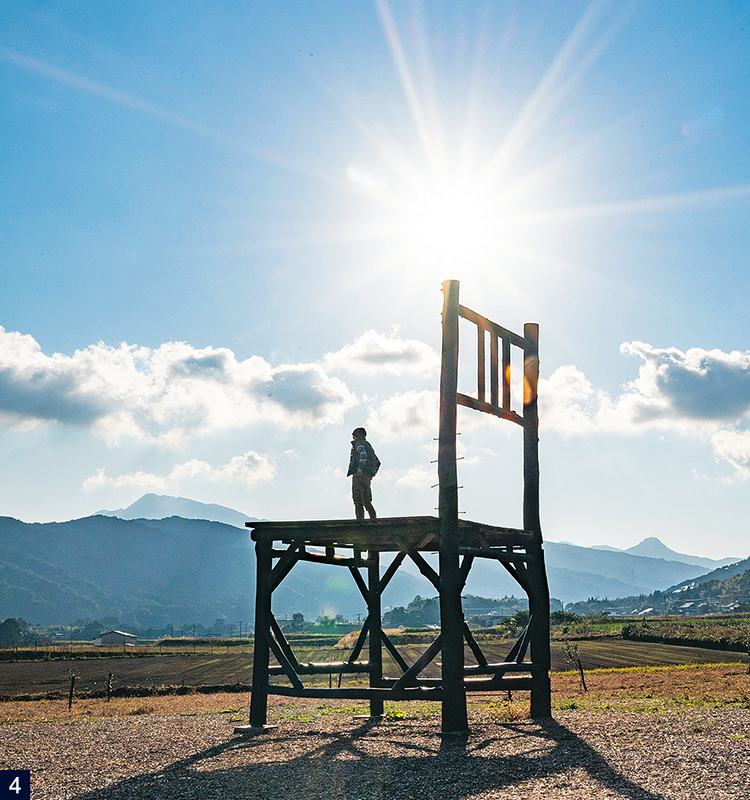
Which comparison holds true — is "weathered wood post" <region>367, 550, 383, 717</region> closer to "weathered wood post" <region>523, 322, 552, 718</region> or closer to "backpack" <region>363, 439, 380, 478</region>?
"backpack" <region>363, 439, 380, 478</region>

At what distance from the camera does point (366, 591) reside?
1877 centimetres

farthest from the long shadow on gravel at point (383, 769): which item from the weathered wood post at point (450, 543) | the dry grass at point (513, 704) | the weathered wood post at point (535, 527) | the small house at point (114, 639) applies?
the small house at point (114, 639)

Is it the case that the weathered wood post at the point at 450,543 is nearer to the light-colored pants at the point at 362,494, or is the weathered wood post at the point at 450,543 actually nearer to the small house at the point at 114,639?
the light-colored pants at the point at 362,494

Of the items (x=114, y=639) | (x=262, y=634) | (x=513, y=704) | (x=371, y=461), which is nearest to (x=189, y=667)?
(x=513, y=704)

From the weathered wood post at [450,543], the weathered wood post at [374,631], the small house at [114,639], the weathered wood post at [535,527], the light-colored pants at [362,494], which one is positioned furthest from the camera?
the small house at [114,639]

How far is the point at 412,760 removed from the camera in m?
12.0

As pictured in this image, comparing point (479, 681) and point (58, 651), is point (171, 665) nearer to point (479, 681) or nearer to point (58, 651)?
point (58, 651)

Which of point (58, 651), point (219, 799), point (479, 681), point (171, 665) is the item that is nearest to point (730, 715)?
point (479, 681)

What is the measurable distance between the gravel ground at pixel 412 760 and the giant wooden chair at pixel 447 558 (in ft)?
3.00

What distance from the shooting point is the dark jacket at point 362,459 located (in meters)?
16.3

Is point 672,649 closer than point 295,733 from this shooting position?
No

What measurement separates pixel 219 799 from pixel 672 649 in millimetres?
85049

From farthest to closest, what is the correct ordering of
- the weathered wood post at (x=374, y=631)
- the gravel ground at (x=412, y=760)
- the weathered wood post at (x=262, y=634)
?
the weathered wood post at (x=374, y=631) < the weathered wood post at (x=262, y=634) < the gravel ground at (x=412, y=760)

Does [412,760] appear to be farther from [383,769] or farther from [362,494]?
[362,494]
